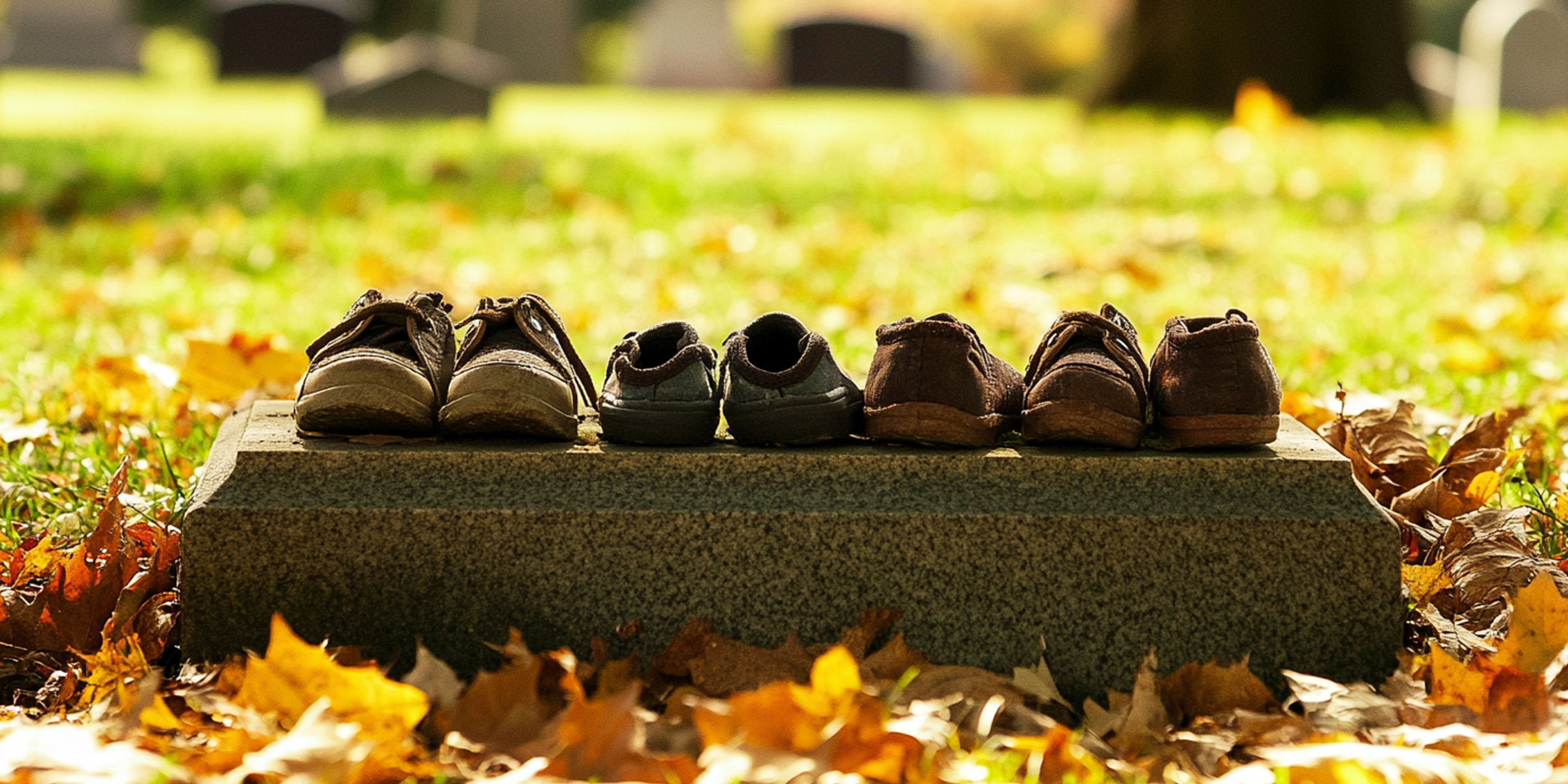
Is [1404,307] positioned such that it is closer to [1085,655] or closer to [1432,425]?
[1432,425]

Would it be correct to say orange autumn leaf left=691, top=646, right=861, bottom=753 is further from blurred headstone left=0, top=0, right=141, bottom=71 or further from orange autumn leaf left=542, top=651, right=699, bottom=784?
blurred headstone left=0, top=0, right=141, bottom=71

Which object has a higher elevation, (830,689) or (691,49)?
(691,49)

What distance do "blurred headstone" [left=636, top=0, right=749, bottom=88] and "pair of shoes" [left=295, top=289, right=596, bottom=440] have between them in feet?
72.2

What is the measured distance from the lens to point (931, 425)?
6.42 ft

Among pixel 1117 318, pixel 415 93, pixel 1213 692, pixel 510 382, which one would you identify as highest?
pixel 415 93

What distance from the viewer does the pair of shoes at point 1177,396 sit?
76.1 inches

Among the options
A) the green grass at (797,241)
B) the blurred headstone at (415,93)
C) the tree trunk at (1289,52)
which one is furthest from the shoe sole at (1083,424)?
the blurred headstone at (415,93)

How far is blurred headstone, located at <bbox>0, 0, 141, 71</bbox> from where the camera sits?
17484mm

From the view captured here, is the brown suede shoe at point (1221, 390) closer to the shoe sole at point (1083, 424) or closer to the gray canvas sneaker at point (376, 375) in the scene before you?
the shoe sole at point (1083, 424)

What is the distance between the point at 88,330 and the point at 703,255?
2494mm

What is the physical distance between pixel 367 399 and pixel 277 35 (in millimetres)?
20007

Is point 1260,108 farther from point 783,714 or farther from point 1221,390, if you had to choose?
point 783,714

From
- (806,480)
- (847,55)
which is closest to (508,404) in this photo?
(806,480)

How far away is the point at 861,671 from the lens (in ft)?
6.06
